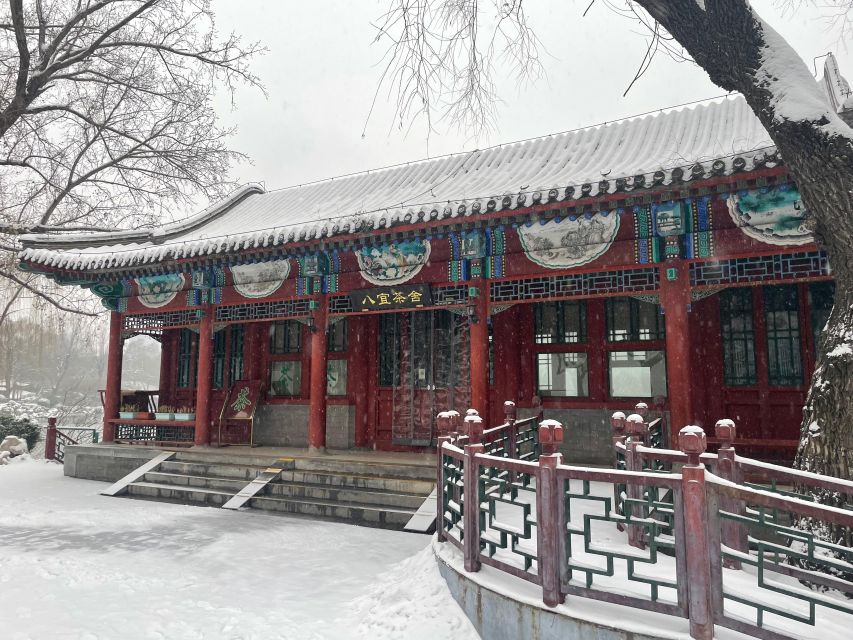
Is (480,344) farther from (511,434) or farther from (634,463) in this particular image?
(634,463)

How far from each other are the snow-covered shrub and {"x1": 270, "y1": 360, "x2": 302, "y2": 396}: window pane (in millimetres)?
8813

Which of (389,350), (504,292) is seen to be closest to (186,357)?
(389,350)

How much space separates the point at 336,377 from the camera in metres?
10.3

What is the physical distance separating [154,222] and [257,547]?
1371 centimetres

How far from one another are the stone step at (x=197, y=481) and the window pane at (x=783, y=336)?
7.27 meters

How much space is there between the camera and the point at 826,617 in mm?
3125

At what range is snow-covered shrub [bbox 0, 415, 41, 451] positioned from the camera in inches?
588

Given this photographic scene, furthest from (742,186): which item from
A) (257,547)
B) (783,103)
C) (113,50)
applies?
(113,50)

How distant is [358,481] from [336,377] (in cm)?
296

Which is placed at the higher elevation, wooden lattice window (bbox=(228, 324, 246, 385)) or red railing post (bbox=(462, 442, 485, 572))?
wooden lattice window (bbox=(228, 324, 246, 385))

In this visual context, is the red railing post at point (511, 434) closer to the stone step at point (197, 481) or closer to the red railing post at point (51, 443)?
the stone step at point (197, 481)

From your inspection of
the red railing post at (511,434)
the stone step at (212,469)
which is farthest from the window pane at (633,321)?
the stone step at (212,469)

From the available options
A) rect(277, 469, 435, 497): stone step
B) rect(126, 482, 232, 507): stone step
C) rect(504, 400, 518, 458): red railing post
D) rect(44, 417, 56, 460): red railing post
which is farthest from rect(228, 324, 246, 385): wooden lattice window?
rect(504, 400, 518, 458): red railing post

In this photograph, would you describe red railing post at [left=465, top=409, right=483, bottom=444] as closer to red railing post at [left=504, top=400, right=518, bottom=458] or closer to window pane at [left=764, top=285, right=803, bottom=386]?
red railing post at [left=504, top=400, right=518, bottom=458]
